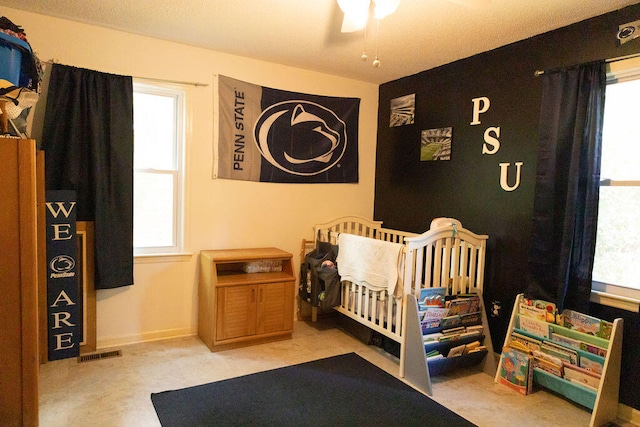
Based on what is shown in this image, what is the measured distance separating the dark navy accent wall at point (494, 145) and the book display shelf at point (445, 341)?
0.71 feet

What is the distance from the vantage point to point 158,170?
3254mm

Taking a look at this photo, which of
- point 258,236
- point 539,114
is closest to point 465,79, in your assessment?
point 539,114

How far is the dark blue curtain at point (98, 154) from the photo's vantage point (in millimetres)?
2785

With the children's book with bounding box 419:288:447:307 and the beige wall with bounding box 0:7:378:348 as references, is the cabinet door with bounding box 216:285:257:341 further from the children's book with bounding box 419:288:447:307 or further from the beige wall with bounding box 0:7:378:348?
the children's book with bounding box 419:288:447:307

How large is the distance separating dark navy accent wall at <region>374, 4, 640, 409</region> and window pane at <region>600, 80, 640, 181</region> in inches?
9.5

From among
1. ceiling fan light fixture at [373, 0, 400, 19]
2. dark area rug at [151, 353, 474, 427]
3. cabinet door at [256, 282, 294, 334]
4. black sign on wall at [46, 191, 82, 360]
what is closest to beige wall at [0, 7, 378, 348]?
black sign on wall at [46, 191, 82, 360]

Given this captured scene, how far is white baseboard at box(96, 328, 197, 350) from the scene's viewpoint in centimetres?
306

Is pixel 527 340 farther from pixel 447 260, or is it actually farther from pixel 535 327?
pixel 447 260

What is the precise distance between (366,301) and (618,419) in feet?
5.63

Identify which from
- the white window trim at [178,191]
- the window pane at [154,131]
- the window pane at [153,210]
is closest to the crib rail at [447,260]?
the white window trim at [178,191]

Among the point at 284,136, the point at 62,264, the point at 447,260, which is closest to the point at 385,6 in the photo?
the point at 447,260

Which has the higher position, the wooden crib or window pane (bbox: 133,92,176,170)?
window pane (bbox: 133,92,176,170)

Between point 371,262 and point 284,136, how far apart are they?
1.50 meters

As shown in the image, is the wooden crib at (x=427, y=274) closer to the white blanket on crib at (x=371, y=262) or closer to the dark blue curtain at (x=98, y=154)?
the white blanket on crib at (x=371, y=262)
